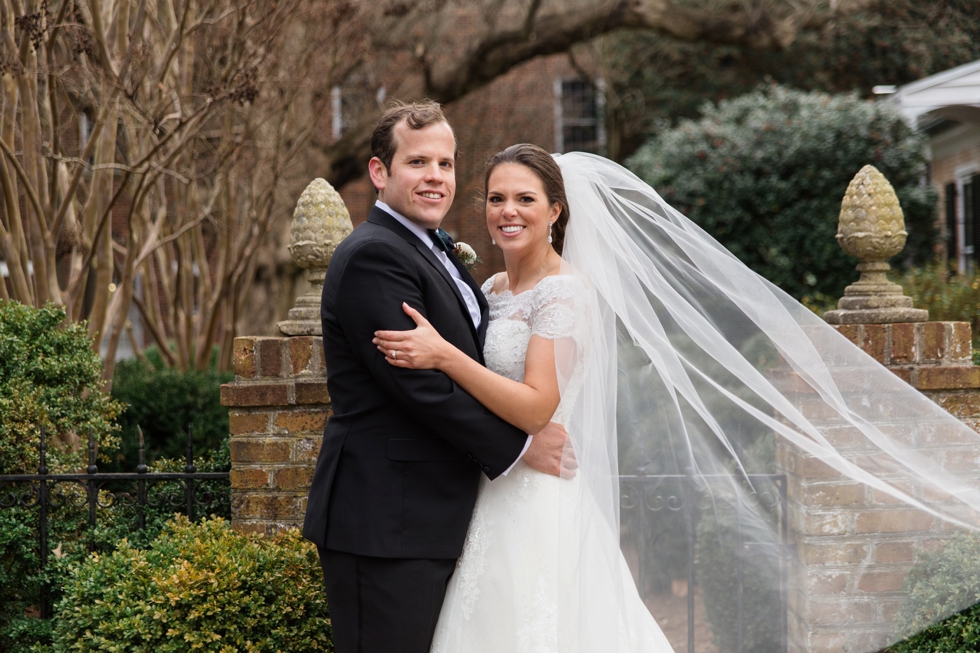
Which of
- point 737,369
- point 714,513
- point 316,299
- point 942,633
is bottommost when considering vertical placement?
point 942,633

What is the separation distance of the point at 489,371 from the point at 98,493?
2497 mm

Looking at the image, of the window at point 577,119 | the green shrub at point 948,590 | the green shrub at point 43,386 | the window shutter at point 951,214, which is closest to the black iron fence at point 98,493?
the green shrub at point 43,386

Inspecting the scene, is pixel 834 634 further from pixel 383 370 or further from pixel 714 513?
pixel 383 370

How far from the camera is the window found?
1853 centimetres

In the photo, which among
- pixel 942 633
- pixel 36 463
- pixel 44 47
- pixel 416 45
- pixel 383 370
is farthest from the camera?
pixel 416 45

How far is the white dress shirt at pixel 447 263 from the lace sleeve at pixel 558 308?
193 millimetres

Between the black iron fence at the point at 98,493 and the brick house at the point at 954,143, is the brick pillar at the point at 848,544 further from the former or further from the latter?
the brick house at the point at 954,143

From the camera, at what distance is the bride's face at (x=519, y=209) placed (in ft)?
9.50

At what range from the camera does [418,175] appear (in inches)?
105

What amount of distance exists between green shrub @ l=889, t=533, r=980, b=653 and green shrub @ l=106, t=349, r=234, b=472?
15.6 ft

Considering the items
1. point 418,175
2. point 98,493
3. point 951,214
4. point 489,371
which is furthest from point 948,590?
point 951,214

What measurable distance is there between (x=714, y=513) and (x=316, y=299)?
188 cm

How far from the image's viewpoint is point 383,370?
8.03 feet

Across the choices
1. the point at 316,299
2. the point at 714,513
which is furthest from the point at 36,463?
the point at 714,513
